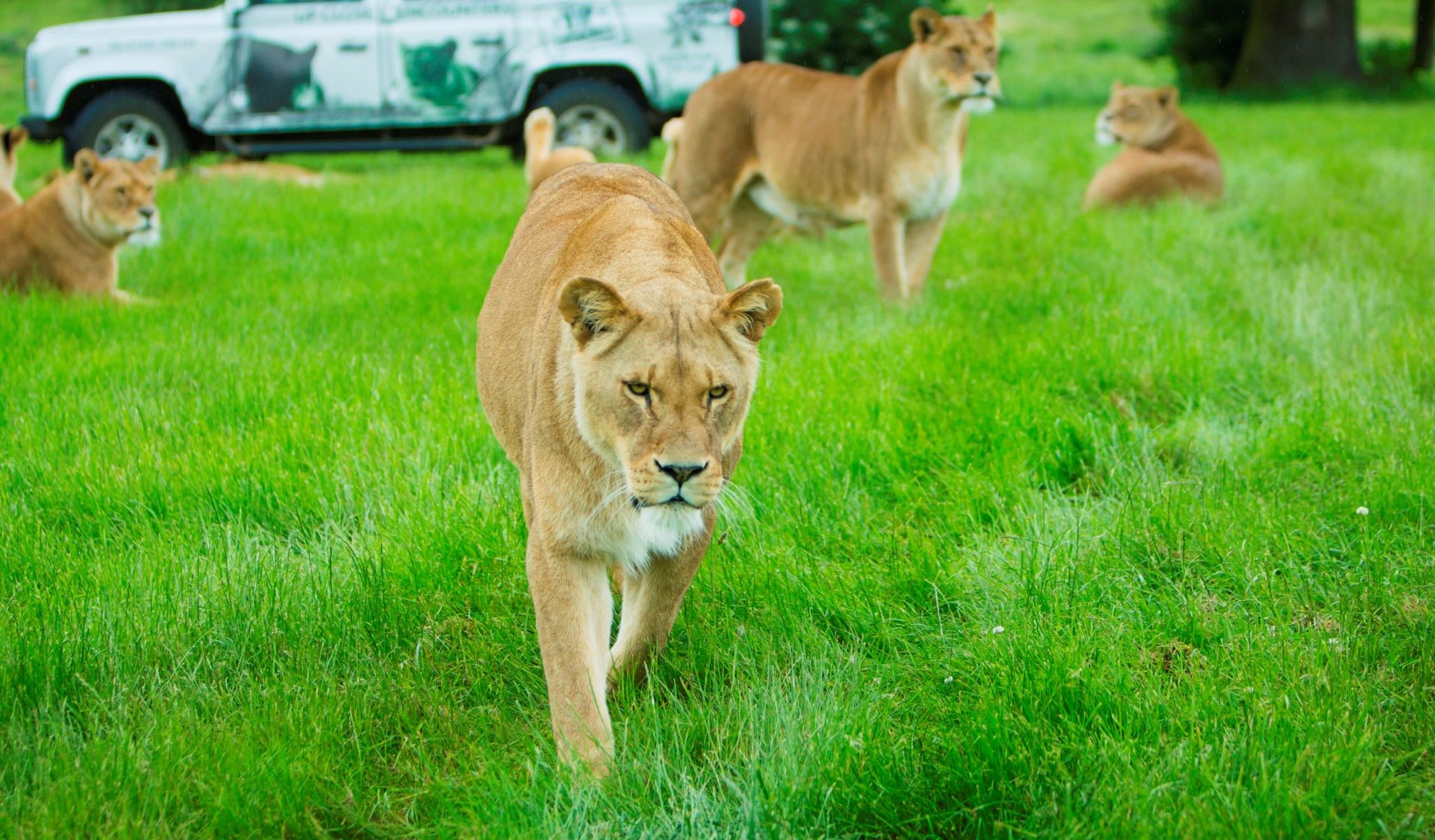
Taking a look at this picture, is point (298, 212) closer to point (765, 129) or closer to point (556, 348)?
point (765, 129)

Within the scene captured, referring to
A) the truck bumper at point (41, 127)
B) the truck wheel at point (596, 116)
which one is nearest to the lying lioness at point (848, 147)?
the truck wheel at point (596, 116)

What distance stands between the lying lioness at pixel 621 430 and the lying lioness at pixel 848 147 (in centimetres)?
410

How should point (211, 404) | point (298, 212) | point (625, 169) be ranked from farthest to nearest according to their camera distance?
1. point (298, 212)
2. point (211, 404)
3. point (625, 169)

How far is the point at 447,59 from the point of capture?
12.4 meters

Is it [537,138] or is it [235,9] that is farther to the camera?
[235,9]

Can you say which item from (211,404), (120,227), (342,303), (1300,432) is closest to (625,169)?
(211,404)

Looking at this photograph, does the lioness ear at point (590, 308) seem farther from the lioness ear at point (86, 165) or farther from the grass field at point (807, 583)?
the lioness ear at point (86, 165)

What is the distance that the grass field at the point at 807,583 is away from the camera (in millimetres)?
2736

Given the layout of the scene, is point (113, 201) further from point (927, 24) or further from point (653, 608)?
point (653, 608)

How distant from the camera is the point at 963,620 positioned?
11.9 ft

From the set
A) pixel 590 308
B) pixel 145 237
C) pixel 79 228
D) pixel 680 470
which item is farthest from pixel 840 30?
pixel 680 470

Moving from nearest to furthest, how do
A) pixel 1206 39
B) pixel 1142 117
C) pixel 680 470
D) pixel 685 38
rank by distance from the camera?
pixel 680 470 → pixel 1142 117 → pixel 685 38 → pixel 1206 39

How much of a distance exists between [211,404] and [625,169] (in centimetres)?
205

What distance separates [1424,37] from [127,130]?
70.7ft
